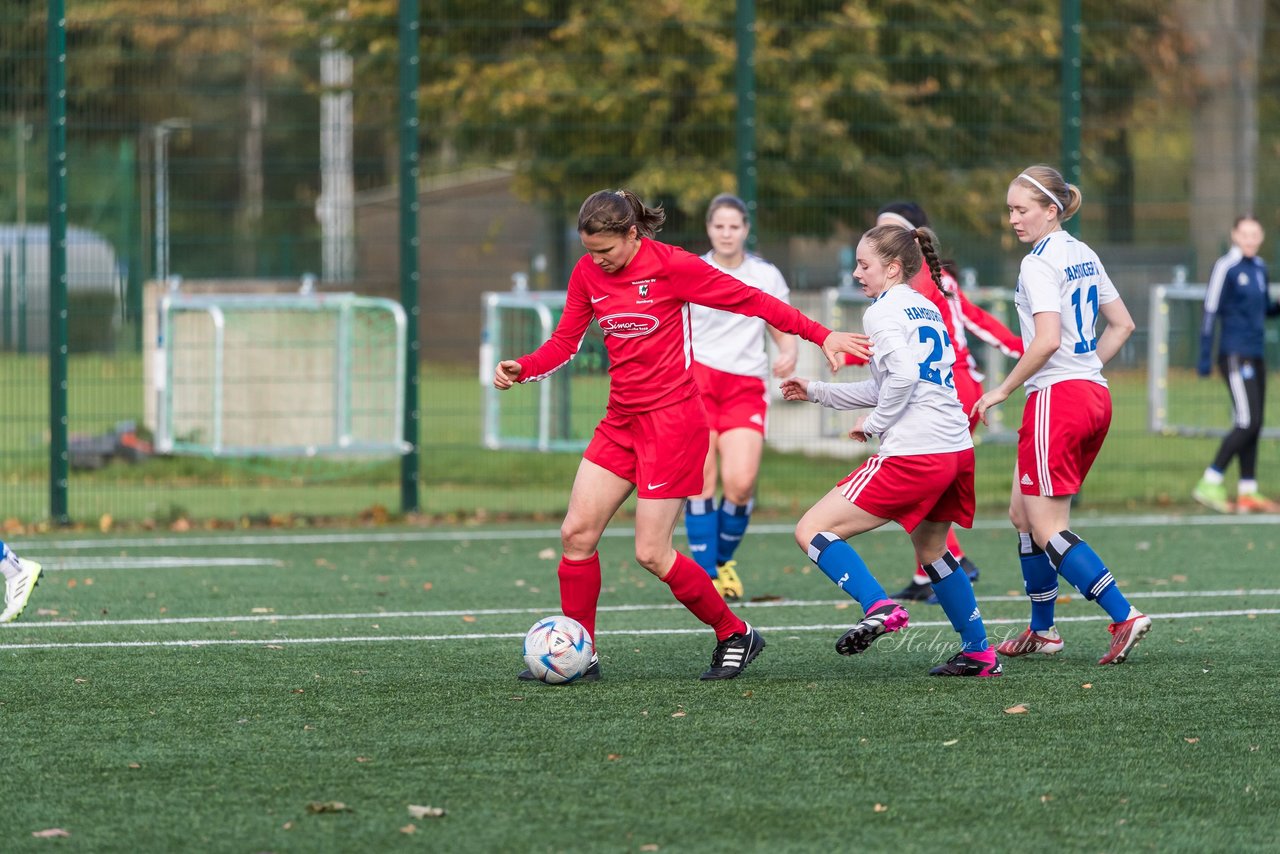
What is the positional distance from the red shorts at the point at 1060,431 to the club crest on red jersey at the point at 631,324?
1487 millimetres

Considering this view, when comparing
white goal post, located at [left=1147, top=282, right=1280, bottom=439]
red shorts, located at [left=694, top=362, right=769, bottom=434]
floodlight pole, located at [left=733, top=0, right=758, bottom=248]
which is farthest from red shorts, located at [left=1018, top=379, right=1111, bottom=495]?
white goal post, located at [left=1147, top=282, right=1280, bottom=439]

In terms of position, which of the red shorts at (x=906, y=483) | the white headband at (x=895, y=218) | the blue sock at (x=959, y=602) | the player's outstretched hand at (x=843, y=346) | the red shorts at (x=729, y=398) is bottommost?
the blue sock at (x=959, y=602)

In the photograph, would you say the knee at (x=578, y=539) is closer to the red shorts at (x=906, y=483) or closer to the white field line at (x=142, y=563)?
the red shorts at (x=906, y=483)

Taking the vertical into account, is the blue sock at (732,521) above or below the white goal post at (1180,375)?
below

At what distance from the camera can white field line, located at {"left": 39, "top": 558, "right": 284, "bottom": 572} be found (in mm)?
10352

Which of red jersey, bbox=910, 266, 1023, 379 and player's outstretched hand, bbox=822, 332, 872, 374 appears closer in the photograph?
player's outstretched hand, bbox=822, 332, 872, 374

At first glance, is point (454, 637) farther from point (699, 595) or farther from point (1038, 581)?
point (1038, 581)

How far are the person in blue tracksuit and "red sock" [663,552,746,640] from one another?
7.28 meters

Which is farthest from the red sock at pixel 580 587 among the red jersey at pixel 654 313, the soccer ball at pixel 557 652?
the red jersey at pixel 654 313

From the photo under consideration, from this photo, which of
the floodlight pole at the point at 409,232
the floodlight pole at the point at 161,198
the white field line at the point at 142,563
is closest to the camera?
the white field line at the point at 142,563

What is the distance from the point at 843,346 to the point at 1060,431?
974 mm

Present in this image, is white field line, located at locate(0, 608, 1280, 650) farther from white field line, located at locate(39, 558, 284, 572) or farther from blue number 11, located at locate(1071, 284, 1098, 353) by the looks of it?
white field line, located at locate(39, 558, 284, 572)

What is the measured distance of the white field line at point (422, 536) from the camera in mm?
11555

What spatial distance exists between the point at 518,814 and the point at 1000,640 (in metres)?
3.42
